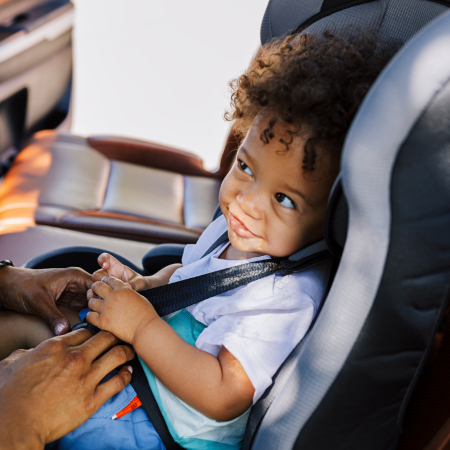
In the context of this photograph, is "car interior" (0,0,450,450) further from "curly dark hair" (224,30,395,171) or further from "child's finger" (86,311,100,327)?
"child's finger" (86,311,100,327)

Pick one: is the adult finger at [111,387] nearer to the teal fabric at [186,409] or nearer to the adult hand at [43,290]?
the teal fabric at [186,409]

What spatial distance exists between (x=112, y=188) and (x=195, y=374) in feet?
4.34

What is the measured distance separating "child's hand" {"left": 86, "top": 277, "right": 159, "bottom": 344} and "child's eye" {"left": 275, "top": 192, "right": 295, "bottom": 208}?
0.94 feet

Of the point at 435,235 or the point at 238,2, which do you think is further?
the point at 238,2

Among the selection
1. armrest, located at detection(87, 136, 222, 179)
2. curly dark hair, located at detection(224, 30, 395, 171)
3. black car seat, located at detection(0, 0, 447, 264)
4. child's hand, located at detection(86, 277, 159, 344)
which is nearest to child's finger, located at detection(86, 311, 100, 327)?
child's hand, located at detection(86, 277, 159, 344)

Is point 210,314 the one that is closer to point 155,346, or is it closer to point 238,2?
point 155,346

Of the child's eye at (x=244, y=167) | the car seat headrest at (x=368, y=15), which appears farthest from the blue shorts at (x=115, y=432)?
the car seat headrest at (x=368, y=15)

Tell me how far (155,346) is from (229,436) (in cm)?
21

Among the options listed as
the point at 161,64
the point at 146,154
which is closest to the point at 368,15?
the point at 146,154

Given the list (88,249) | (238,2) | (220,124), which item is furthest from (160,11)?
(88,249)

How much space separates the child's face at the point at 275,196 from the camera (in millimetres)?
673

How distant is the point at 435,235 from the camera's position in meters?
0.49

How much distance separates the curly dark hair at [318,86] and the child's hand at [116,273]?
0.44 m

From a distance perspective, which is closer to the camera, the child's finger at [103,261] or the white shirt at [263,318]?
the white shirt at [263,318]
